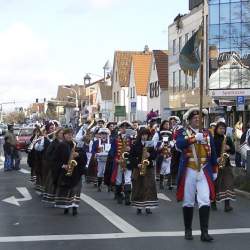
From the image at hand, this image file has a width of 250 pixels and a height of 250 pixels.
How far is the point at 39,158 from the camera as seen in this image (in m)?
15.7

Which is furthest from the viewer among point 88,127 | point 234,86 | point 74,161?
point 234,86

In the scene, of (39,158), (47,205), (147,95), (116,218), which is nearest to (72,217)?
(116,218)

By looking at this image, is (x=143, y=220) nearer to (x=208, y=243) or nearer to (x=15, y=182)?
(x=208, y=243)

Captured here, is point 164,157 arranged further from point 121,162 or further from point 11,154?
point 11,154

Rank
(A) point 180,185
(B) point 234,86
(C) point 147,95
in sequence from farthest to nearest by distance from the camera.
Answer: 1. (C) point 147,95
2. (B) point 234,86
3. (A) point 180,185

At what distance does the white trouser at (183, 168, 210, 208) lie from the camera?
906 cm

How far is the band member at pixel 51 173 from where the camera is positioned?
40.5 ft

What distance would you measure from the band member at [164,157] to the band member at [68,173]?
3.98 m

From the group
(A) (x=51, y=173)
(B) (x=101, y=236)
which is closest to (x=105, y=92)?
(A) (x=51, y=173)

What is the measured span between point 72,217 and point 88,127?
7081mm

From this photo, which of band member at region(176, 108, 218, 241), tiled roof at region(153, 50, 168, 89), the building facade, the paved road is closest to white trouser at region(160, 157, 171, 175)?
the paved road

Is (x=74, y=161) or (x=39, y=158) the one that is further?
(x=39, y=158)

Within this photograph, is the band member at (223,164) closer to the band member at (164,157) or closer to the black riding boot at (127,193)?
the black riding boot at (127,193)

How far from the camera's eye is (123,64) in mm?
79625
